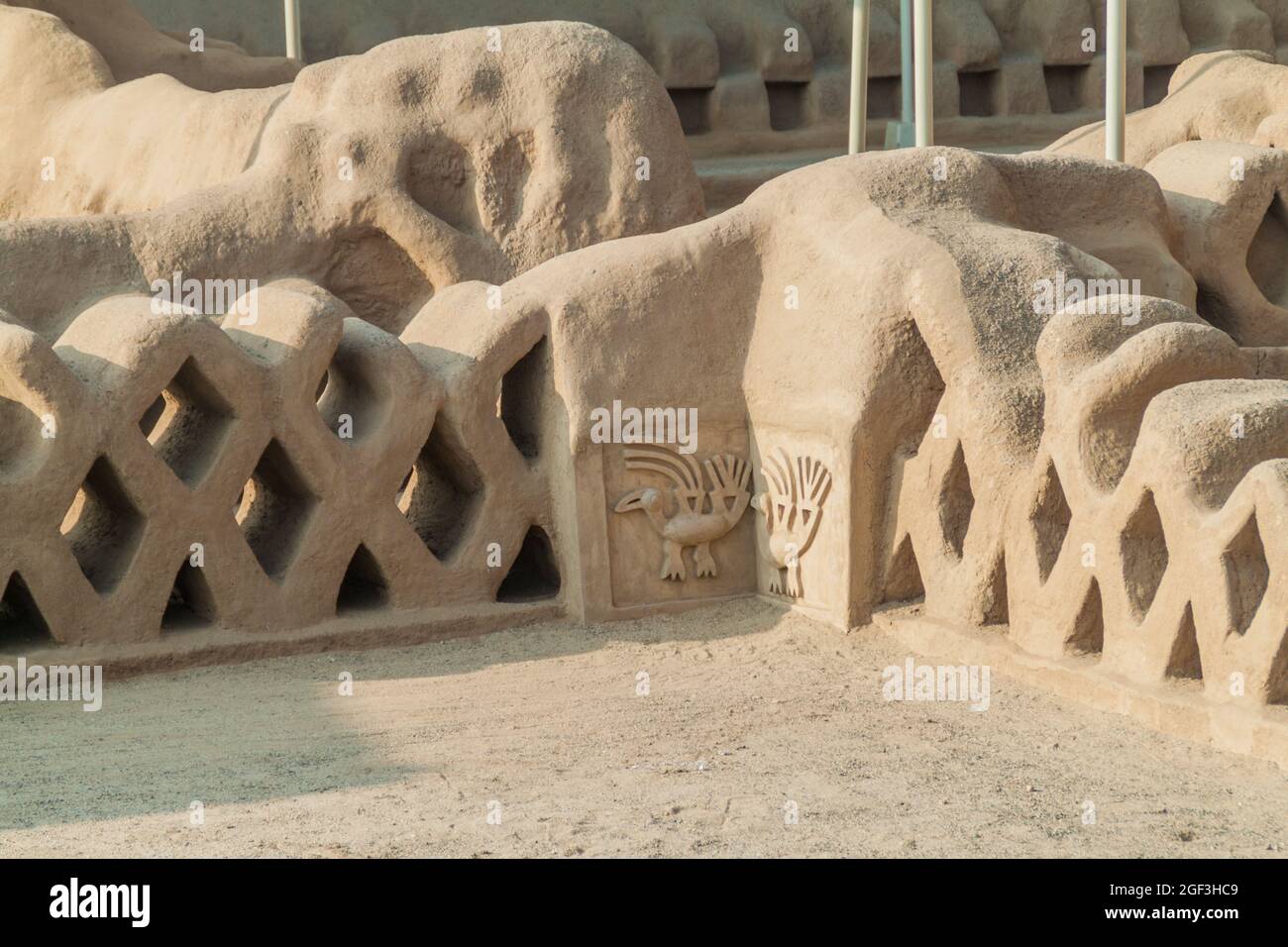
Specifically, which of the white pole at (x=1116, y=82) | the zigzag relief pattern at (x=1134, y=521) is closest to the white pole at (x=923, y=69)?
the white pole at (x=1116, y=82)

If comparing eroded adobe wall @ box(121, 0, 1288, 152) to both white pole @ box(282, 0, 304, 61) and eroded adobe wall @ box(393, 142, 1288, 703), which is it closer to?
white pole @ box(282, 0, 304, 61)

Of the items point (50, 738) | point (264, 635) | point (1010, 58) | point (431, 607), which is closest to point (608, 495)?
point (431, 607)

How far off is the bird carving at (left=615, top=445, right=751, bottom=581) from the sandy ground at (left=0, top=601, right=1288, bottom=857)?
462 mm

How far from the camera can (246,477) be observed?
639cm

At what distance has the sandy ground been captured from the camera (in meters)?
4.51

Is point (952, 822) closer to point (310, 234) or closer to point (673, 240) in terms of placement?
point (673, 240)

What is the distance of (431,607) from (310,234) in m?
2.12

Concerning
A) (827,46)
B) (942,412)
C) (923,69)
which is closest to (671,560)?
(942,412)

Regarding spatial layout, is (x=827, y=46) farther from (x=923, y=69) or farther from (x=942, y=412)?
(x=942, y=412)

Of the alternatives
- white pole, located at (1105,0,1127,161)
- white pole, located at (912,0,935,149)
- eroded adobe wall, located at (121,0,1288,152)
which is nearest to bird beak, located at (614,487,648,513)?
white pole, located at (1105,0,1127,161)

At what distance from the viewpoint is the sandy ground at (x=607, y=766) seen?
451cm

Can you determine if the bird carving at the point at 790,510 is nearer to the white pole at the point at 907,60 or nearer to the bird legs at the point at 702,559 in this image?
the bird legs at the point at 702,559

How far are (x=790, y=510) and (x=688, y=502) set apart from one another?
39 centimetres

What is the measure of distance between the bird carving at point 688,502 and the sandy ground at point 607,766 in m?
0.46
